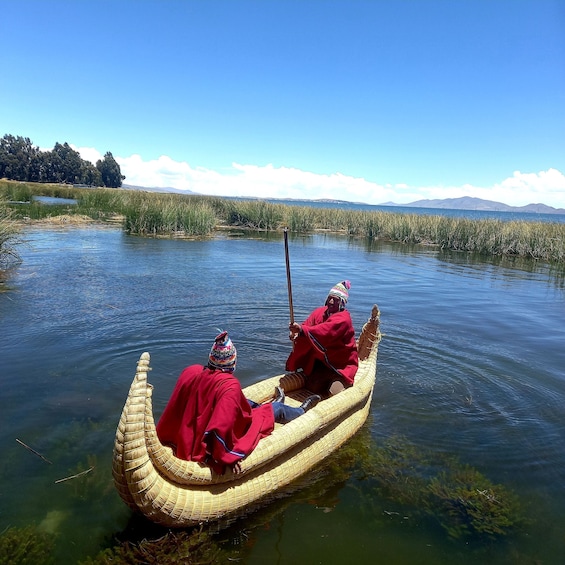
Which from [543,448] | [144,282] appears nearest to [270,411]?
[543,448]

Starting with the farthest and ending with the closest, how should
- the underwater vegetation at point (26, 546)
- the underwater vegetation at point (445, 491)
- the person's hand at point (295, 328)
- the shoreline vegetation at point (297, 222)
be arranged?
the shoreline vegetation at point (297, 222) < the person's hand at point (295, 328) < the underwater vegetation at point (445, 491) < the underwater vegetation at point (26, 546)

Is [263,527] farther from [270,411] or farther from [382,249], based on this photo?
[382,249]

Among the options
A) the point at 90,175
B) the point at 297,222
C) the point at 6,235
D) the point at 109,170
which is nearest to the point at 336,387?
the point at 6,235

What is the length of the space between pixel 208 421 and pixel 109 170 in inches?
3981

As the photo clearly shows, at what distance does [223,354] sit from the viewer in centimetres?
374

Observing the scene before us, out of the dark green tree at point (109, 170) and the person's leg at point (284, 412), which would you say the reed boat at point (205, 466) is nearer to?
the person's leg at point (284, 412)

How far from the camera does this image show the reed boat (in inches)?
122

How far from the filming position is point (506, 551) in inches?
158

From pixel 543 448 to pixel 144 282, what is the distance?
10.6 metres

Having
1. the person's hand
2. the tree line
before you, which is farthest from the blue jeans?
the tree line

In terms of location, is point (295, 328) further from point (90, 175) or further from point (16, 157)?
point (90, 175)

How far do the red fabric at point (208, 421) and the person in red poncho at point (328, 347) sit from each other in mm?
1847

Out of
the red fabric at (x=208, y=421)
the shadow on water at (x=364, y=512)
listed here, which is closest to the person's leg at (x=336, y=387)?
the shadow on water at (x=364, y=512)

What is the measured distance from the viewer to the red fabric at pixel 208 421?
361 centimetres
